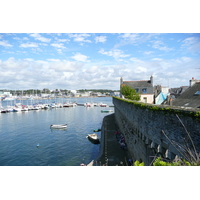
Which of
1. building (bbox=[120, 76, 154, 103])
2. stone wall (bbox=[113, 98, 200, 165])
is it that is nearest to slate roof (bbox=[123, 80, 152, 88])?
building (bbox=[120, 76, 154, 103])

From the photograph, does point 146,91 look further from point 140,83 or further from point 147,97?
point 140,83

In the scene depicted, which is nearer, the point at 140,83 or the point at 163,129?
the point at 163,129

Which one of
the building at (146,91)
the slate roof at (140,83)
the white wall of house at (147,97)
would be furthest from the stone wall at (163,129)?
the slate roof at (140,83)

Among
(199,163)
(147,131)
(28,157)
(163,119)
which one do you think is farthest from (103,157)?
(199,163)

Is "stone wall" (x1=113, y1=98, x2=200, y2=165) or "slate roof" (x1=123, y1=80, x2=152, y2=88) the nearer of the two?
"stone wall" (x1=113, y1=98, x2=200, y2=165)

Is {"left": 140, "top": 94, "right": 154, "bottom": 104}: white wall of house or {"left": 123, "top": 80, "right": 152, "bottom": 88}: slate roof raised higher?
{"left": 123, "top": 80, "right": 152, "bottom": 88}: slate roof

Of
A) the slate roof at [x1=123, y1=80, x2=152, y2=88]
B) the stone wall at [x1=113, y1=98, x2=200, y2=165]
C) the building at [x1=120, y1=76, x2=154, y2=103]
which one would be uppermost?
the slate roof at [x1=123, y1=80, x2=152, y2=88]

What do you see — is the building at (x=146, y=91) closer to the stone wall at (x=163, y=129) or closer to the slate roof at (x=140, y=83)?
the slate roof at (x=140, y=83)

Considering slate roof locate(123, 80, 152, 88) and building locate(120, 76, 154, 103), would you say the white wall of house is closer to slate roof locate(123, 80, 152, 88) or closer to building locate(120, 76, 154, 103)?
building locate(120, 76, 154, 103)

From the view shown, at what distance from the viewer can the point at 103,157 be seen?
1478 cm

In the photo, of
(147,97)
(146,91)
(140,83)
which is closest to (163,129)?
(147,97)

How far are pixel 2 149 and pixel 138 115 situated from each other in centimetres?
2070

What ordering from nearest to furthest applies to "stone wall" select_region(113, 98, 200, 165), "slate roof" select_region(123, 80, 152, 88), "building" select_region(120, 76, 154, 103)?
"stone wall" select_region(113, 98, 200, 165), "building" select_region(120, 76, 154, 103), "slate roof" select_region(123, 80, 152, 88)

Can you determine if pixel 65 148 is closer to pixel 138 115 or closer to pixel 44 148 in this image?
pixel 44 148
